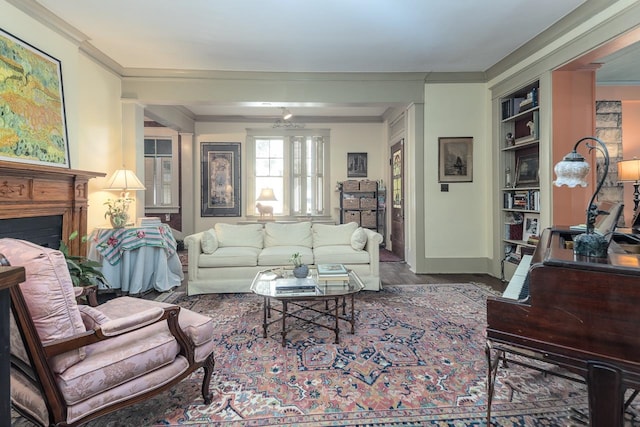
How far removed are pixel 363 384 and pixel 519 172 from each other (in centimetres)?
360

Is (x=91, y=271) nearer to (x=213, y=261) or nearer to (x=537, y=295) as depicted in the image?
(x=213, y=261)

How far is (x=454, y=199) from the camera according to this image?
188 inches

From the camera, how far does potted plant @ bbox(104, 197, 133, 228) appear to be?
3.86 meters

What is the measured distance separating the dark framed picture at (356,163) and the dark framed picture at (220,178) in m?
2.47

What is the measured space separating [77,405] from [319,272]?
5.89ft

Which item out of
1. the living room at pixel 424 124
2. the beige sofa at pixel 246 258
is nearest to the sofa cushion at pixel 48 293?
the beige sofa at pixel 246 258

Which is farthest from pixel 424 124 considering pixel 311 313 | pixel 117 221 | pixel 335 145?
pixel 117 221

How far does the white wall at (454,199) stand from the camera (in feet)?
15.5

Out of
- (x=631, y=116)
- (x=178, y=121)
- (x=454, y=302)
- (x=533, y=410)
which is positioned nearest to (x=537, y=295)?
(x=533, y=410)

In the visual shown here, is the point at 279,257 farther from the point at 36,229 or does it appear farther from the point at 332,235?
the point at 36,229

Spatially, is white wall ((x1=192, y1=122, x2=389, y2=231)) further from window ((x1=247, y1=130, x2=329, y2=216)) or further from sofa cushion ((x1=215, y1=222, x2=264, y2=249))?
sofa cushion ((x1=215, y1=222, x2=264, y2=249))

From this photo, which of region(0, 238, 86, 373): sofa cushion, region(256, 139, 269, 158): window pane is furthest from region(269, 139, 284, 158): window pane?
region(0, 238, 86, 373): sofa cushion

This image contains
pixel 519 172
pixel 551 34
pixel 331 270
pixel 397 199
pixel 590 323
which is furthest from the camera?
pixel 397 199

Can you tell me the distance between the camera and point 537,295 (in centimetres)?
126
